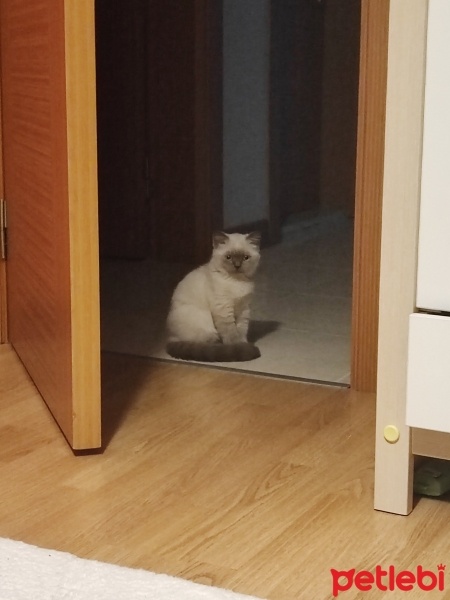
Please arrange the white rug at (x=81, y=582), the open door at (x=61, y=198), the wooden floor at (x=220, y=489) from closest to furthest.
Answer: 1. the white rug at (x=81, y=582)
2. the wooden floor at (x=220, y=489)
3. the open door at (x=61, y=198)

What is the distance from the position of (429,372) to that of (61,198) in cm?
59

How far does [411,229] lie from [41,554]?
1.92 ft

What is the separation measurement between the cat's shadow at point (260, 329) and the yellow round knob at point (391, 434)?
2.82 feet

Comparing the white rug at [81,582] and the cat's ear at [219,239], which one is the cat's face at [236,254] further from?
the white rug at [81,582]

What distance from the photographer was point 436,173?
1.05 meters

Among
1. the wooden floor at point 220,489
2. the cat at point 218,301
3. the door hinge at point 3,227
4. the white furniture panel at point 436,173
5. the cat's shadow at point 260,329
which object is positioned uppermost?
the white furniture panel at point 436,173

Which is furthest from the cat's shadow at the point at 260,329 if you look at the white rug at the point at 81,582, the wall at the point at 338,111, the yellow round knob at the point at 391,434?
the white rug at the point at 81,582

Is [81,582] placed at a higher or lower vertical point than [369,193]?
lower

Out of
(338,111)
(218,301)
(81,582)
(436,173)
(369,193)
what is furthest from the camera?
(338,111)

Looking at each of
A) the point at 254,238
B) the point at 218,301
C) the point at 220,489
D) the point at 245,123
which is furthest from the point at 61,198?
the point at 245,123

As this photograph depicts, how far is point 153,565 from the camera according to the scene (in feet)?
3.31

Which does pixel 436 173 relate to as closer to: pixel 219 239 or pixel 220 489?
pixel 220 489

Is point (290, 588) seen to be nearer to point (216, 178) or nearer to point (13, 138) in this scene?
point (13, 138)

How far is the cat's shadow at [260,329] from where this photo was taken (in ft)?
6.61
